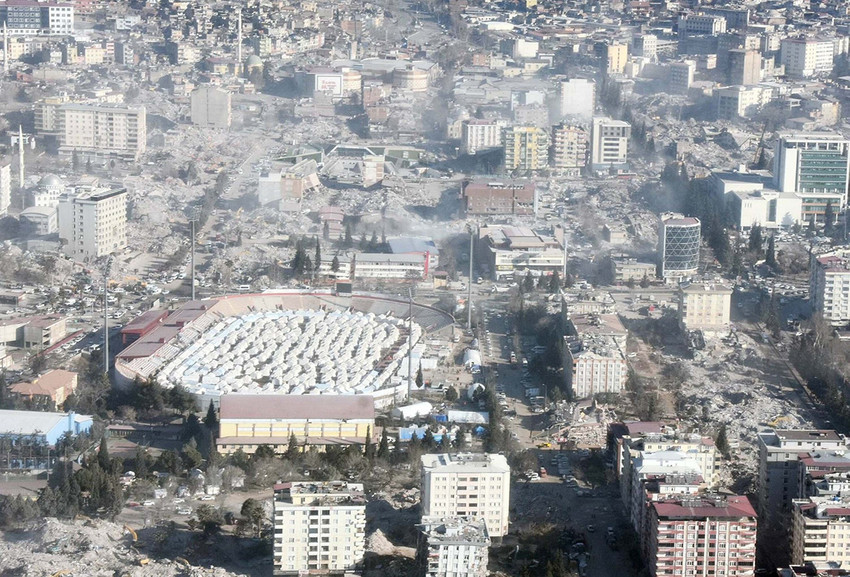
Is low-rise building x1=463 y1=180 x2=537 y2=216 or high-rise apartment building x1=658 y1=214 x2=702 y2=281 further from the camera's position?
low-rise building x1=463 y1=180 x2=537 y2=216

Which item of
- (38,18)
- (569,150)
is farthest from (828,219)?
(38,18)

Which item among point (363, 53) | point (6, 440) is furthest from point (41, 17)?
point (6, 440)

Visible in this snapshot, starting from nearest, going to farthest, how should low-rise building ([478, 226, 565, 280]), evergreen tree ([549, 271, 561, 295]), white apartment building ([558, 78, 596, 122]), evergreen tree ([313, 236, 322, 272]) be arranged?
evergreen tree ([549, 271, 561, 295])
evergreen tree ([313, 236, 322, 272])
low-rise building ([478, 226, 565, 280])
white apartment building ([558, 78, 596, 122])

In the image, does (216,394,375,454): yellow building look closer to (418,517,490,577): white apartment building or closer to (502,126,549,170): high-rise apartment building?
(418,517,490,577): white apartment building

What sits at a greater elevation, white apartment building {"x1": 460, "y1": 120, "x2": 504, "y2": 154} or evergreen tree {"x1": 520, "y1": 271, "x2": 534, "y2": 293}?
white apartment building {"x1": 460, "y1": 120, "x2": 504, "y2": 154}

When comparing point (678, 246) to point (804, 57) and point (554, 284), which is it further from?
point (804, 57)

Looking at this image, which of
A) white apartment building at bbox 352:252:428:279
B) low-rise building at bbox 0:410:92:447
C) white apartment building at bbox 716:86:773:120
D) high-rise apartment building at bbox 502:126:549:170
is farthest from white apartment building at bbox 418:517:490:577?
white apartment building at bbox 716:86:773:120

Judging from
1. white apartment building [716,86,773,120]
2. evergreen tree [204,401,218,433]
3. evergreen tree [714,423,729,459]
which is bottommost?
evergreen tree [204,401,218,433]

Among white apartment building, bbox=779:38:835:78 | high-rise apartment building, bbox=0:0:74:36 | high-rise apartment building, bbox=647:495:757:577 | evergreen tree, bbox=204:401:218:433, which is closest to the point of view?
high-rise apartment building, bbox=647:495:757:577
